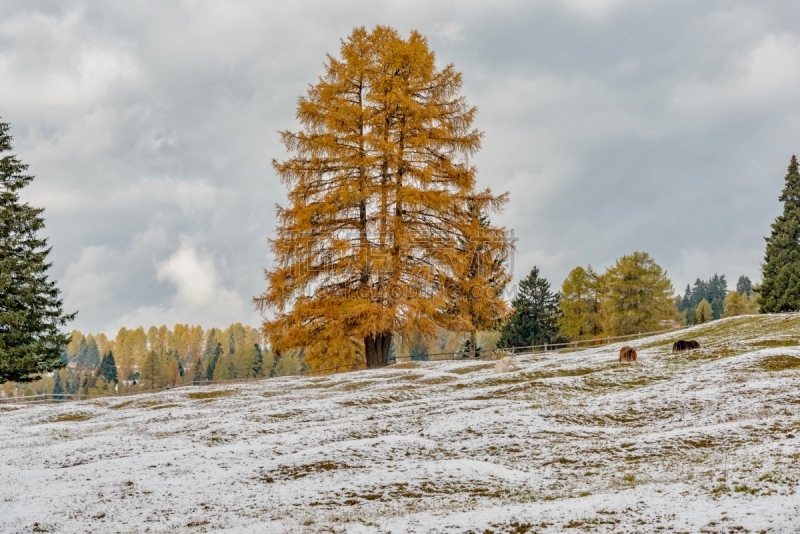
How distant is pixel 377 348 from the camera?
3108cm

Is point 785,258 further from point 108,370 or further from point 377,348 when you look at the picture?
point 108,370

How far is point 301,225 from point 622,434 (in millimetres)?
19552

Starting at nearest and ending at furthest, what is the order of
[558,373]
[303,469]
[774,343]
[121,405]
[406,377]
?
[303,469] < [558,373] < [774,343] < [121,405] < [406,377]

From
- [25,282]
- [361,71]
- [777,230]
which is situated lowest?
[25,282]

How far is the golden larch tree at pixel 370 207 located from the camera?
95.3ft

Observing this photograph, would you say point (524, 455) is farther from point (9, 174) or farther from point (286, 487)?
point (9, 174)

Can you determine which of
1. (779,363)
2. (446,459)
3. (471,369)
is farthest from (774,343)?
(446,459)

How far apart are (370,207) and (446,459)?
62.7 ft

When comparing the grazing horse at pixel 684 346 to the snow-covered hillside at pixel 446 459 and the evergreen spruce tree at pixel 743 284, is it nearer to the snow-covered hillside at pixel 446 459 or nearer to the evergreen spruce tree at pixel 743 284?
the snow-covered hillside at pixel 446 459

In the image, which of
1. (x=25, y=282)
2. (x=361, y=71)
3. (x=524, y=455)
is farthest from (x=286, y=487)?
(x=25, y=282)

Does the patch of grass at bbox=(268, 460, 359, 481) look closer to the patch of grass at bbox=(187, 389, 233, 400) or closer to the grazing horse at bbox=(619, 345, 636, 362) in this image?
the patch of grass at bbox=(187, 389, 233, 400)

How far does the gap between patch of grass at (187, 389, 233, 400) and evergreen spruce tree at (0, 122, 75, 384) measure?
10.2 m

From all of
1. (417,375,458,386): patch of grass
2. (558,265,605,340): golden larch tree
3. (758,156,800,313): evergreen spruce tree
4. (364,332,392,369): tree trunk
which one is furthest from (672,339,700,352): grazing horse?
(558,265,605,340): golden larch tree

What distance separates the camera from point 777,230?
5506 cm
